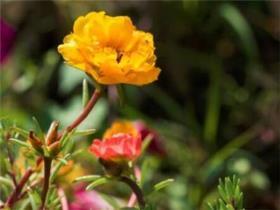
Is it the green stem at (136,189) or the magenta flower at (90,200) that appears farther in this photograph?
the magenta flower at (90,200)

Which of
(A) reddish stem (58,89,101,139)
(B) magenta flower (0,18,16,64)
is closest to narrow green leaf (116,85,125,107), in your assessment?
(A) reddish stem (58,89,101,139)

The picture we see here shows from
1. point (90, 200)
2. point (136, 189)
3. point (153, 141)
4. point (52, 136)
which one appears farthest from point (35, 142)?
point (153, 141)

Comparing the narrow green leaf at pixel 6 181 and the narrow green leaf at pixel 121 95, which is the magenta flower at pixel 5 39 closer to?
the narrow green leaf at pixel 6 181

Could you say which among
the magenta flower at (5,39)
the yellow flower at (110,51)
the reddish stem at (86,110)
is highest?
the yellow flower at (110,51)

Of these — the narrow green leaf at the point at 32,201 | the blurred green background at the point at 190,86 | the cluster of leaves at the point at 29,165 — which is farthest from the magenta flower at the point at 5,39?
the narrow green leaf at the point at 32,201

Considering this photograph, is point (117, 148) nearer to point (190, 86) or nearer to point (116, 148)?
point (116, 148)

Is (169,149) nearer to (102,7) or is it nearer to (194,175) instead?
(194,175)
